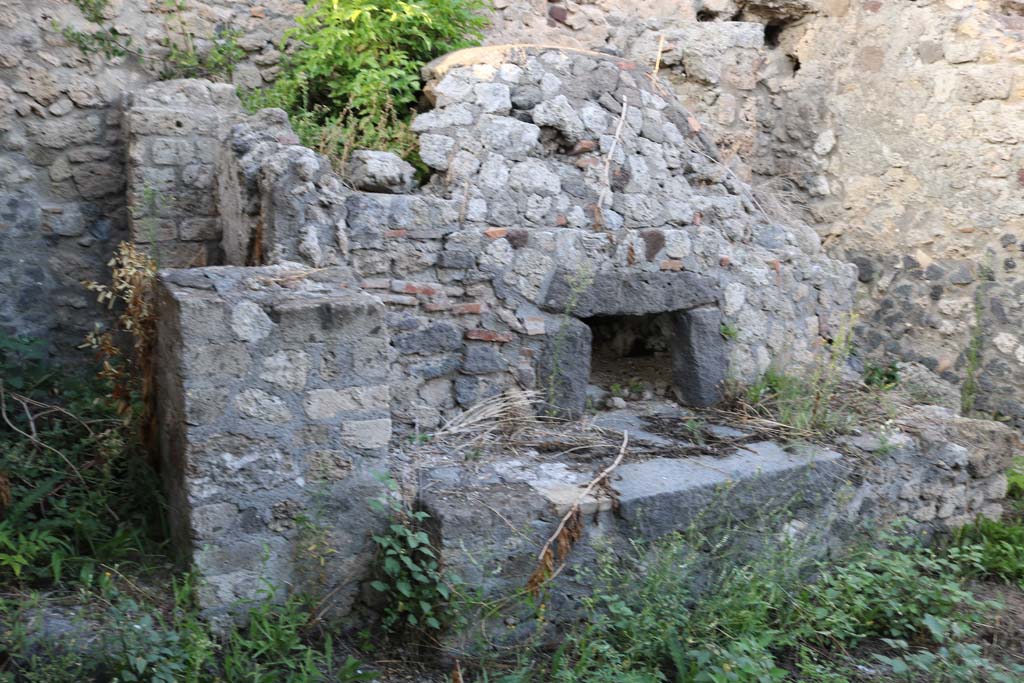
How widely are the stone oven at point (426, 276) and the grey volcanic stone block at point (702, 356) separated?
0.01 metres

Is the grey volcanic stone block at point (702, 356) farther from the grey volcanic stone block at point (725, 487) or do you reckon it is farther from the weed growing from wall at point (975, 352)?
the weed growing from wall at point (975, 352)

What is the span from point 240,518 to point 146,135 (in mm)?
2308

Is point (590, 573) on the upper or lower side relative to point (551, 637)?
upper

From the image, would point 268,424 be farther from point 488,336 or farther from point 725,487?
point 725,487

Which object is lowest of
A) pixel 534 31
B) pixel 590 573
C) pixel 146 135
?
pixel 590 573

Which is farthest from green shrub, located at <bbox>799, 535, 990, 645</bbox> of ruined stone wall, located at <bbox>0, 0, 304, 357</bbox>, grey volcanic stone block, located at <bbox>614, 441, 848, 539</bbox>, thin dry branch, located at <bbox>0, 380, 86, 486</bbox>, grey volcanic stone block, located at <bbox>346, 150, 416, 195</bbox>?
ruined stone wall, located at <bbox>0, 0, 304, 357</bbox>

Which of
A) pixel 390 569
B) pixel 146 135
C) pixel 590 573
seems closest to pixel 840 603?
pixel 590 573

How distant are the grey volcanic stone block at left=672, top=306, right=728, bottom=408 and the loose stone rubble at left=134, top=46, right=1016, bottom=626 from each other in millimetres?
12

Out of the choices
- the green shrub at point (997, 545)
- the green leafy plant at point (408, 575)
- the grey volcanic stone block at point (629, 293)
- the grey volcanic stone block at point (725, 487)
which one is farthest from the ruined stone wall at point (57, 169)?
the green shrub at point (997, 545)

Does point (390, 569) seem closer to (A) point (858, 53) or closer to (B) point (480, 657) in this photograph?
(B) point (480, 657)

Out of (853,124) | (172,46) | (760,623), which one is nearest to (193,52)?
(172,46)

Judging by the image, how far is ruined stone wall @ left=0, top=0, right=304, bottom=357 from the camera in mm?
4688

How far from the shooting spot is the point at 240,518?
3225 millimetres

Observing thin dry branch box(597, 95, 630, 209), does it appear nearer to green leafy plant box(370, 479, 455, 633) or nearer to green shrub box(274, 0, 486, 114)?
green shrub box(274, 0, 486, 114)
